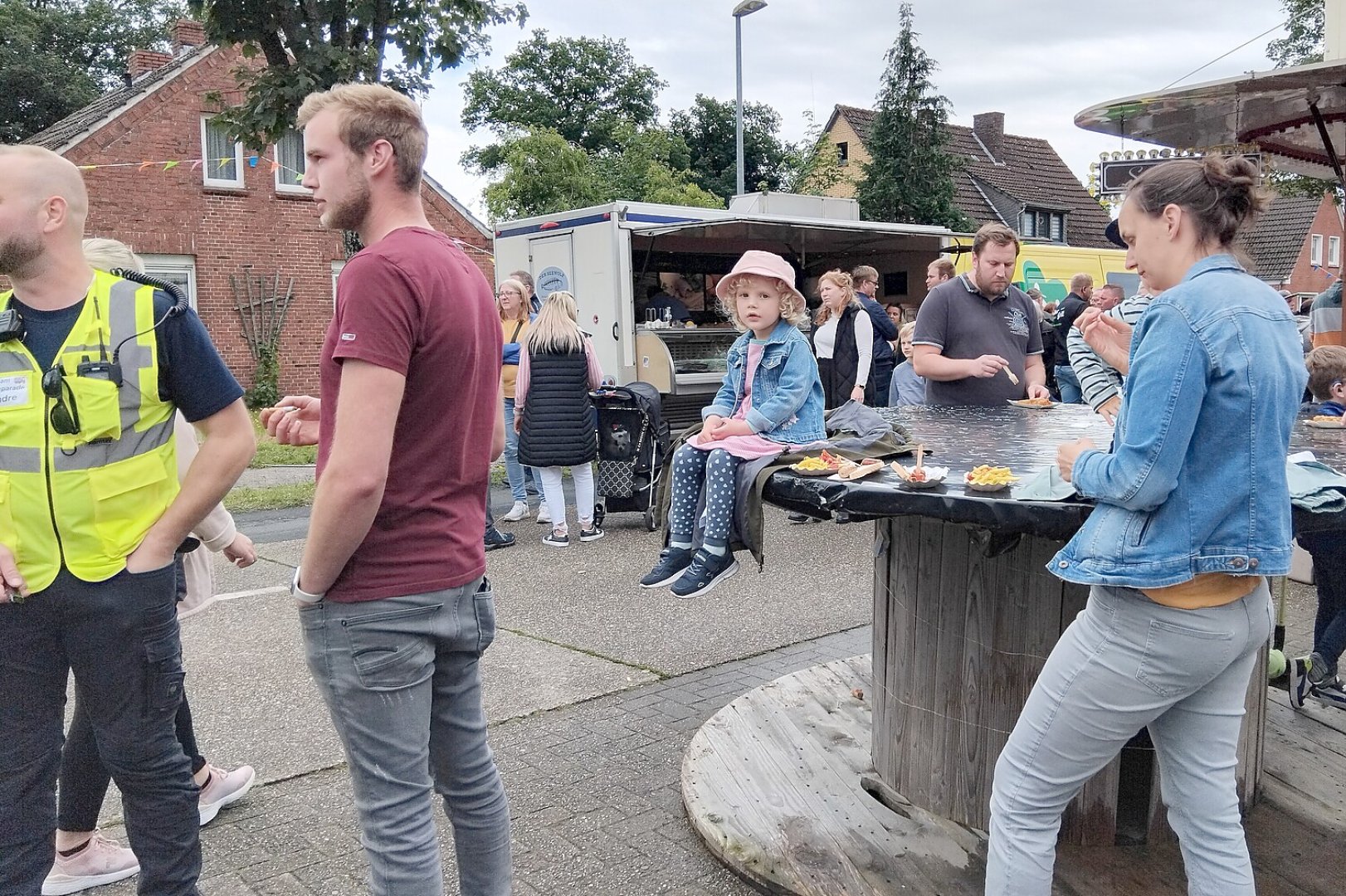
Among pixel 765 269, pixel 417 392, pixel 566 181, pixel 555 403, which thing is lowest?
pixel 555 403

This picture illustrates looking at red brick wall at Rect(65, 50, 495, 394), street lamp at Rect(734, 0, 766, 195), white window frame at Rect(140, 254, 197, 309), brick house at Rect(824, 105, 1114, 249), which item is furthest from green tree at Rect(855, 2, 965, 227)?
white window frame at Rect(140, 254, 197, 309)

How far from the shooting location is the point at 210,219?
20.7 m

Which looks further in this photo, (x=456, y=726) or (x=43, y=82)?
(x=43, y=82)

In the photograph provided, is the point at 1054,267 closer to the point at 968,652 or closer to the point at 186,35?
the point at 968,652

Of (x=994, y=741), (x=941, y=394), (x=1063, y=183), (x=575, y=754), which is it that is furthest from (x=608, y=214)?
(x=1063, y=183)

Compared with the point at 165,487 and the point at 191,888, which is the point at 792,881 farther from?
the point at 165,487

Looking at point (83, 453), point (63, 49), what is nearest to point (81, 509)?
point (83, 453)

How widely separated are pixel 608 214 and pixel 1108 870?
10.3 meters

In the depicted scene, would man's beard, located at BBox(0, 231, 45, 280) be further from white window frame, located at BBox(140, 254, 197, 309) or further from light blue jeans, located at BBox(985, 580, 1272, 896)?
white window frame, located at BBox(140, 254, 197, 309)

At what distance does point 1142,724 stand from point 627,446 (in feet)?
21.6

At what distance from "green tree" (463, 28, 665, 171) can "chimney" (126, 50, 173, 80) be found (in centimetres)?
2698

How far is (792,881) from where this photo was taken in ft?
9.90

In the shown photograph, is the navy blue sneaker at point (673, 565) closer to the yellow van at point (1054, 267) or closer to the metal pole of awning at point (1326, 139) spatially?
the metal pole of awning at point (1326, 139)

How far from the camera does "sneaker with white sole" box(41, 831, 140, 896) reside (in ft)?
10.2
